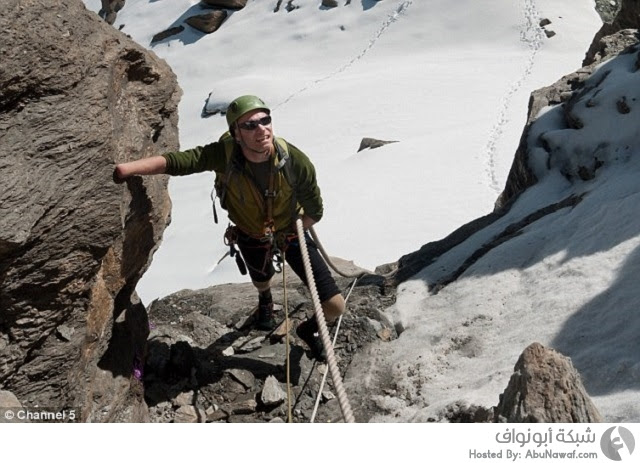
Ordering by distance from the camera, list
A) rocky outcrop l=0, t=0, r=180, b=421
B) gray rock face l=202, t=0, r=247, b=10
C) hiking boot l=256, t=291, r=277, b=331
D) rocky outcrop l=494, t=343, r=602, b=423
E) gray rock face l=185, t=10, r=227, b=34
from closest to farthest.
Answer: rocky outcrop l=494, t=343, r=602, b=423 < rocky outcrop l=0, t=0, r=180, b=421 < hiking boot l=256, t=291, r=277, b=331 < gray rock face l=185, t=10, r=227, b=34 < gray rock face l=202, t=0, r=247, b=10

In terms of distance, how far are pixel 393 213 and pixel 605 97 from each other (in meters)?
10.1

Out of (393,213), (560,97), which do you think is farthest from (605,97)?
(393,213)

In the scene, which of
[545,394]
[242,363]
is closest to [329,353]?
[545,394]

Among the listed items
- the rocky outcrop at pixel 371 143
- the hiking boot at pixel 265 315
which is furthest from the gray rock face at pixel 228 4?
the hiking boot at pixel 265 315

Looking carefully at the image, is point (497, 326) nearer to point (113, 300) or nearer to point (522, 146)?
point (113, 300)

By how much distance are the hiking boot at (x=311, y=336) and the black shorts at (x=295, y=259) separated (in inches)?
17.0

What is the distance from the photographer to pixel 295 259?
240 inches

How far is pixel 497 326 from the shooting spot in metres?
6.26

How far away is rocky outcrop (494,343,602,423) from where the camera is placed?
12.0ft

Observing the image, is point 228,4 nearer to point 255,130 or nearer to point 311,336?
point 311,336

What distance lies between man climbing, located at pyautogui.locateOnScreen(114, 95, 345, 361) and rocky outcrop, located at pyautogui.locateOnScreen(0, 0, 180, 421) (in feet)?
1.23

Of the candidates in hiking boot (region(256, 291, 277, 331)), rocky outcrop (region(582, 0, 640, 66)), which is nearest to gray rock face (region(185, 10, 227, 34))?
rocky outcrop (region(582, 0, 640, 66))

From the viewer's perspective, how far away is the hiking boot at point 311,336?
6.45 metres

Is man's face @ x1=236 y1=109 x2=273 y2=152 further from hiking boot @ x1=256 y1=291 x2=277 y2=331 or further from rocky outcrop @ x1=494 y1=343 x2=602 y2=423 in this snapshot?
rocky outcrop @ x1=494 y1=343 x2=602 y2=423
